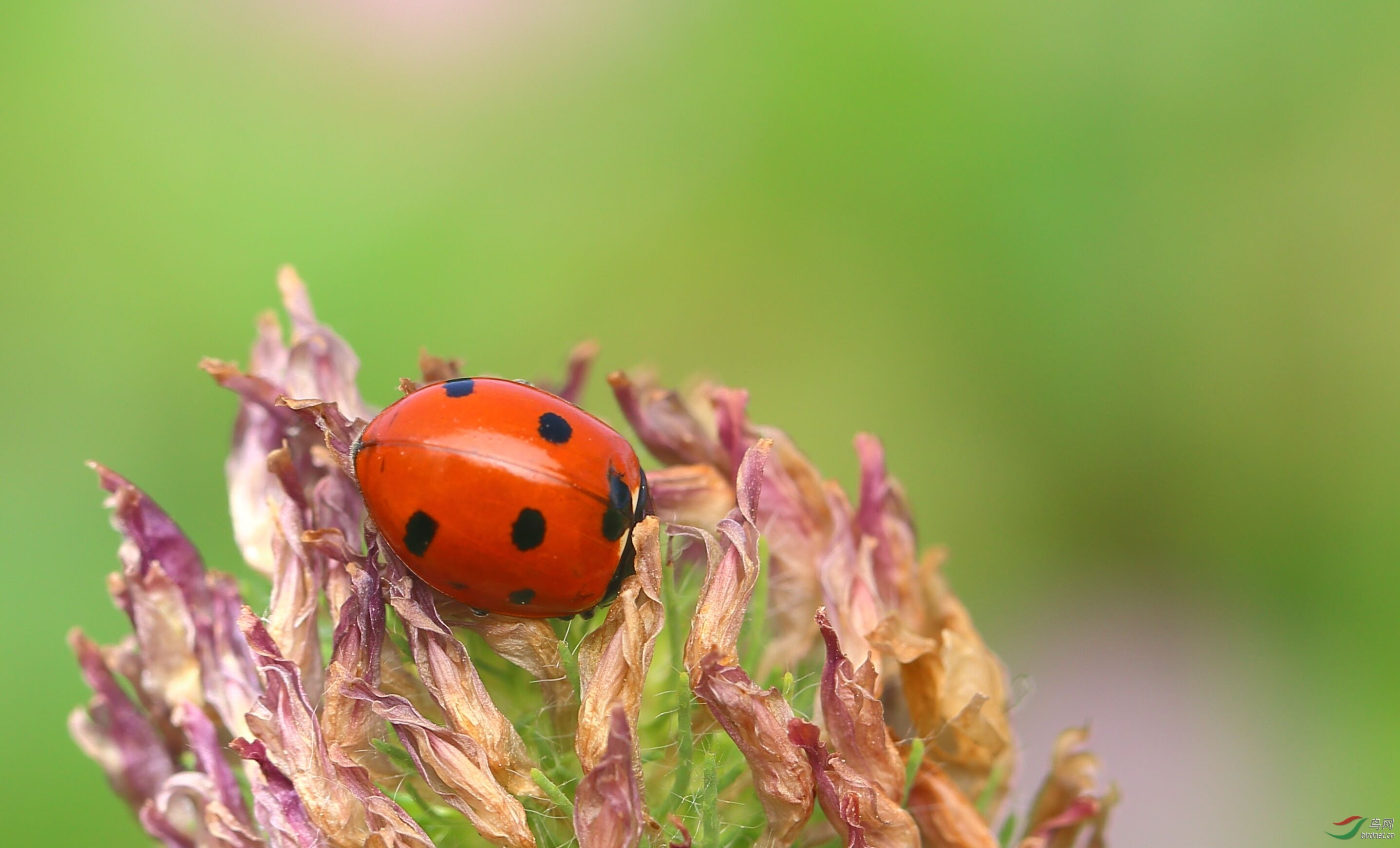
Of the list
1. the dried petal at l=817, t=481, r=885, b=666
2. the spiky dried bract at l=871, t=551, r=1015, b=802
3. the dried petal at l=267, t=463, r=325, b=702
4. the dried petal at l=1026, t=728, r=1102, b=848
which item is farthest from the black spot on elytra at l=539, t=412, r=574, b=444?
the dried petal at l=1026, t=728, r=1102, b=848

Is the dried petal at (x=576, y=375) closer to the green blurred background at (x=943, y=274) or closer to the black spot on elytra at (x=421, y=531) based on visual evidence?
the black spot on elytra at (x=421, y=531)

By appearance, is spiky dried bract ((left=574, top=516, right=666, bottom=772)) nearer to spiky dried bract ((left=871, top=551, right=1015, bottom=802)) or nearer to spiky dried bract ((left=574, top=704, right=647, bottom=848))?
spiky dried bract ((left=574, top=704, right=647, bottom=848))

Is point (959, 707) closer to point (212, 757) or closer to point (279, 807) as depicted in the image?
point (279, 807)

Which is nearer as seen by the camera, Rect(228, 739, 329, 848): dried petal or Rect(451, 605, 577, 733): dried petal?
Rect(228, 739, 329, 848): dried petal

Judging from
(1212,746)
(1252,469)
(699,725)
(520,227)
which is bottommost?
(1212,746)

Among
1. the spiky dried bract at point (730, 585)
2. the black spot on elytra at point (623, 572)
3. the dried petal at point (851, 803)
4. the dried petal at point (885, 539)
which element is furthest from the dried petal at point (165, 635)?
the dried petal at point (885, 539)

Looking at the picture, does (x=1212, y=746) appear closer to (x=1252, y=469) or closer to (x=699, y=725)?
(x=1252, y=469)

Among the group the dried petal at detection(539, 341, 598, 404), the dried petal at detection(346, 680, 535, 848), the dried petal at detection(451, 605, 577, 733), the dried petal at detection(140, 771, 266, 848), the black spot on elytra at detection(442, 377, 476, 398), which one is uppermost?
the black spot on elytra at detection(442, 377, 476, 398)

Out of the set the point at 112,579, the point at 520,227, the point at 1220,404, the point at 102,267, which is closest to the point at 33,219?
the point at 102,267
